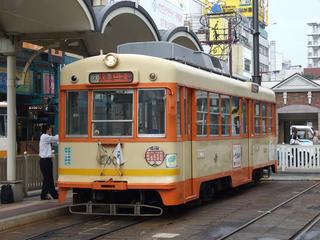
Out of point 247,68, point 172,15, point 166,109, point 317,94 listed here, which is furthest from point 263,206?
A: point 247,68

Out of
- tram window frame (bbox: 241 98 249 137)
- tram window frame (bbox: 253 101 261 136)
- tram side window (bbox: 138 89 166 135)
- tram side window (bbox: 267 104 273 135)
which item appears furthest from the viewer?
tram side window (bbox: 267 104 273 135)

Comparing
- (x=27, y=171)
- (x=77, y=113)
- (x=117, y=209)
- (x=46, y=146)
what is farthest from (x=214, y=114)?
(x=27, y=171)

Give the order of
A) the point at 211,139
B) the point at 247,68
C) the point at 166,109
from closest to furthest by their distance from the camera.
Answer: the point at 166,109 < the point at 211,139 < the point at 247,68

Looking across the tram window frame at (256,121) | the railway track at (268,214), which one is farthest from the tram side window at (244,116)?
the railway track at (268,214)

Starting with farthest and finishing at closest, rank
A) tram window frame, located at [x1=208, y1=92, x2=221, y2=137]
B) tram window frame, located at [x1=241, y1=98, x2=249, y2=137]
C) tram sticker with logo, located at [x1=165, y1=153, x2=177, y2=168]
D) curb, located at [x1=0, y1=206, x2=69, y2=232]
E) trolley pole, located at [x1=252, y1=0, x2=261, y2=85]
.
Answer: trolley pole, located at [x1=252, y1=0, x2=261, y2=85]
tram window frame, located at [x1=241, y1=98, x2=249, y2=137]
tram window frame, located at [x1=208, y1=92, x2=221, y2=137]
tram sticker with logo, located at [x1=165, y1=153, x2=177, y2=168]
curb, located at [x1=0, y1=206, x2=69, y2=232]

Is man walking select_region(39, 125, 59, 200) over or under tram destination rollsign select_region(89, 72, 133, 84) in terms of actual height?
under

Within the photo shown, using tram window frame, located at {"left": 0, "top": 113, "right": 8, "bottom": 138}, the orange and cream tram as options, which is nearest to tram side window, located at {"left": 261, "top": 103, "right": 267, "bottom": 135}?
the orange and cream tram

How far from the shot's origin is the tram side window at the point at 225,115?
1330 centimetres

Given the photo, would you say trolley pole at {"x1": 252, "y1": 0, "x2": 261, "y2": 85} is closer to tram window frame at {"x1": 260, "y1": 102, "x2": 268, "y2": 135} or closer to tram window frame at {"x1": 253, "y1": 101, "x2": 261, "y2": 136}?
tram window frame at {"x1": 260, "y1": 102, "x2": 268, "y2": 135}

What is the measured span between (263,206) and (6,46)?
665 centimetres

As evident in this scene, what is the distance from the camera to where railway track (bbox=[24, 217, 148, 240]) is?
9344 millimetres

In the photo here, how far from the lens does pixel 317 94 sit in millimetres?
35875

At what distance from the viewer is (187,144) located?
11.3m

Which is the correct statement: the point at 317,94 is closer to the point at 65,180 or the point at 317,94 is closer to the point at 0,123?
the point at 0,123
